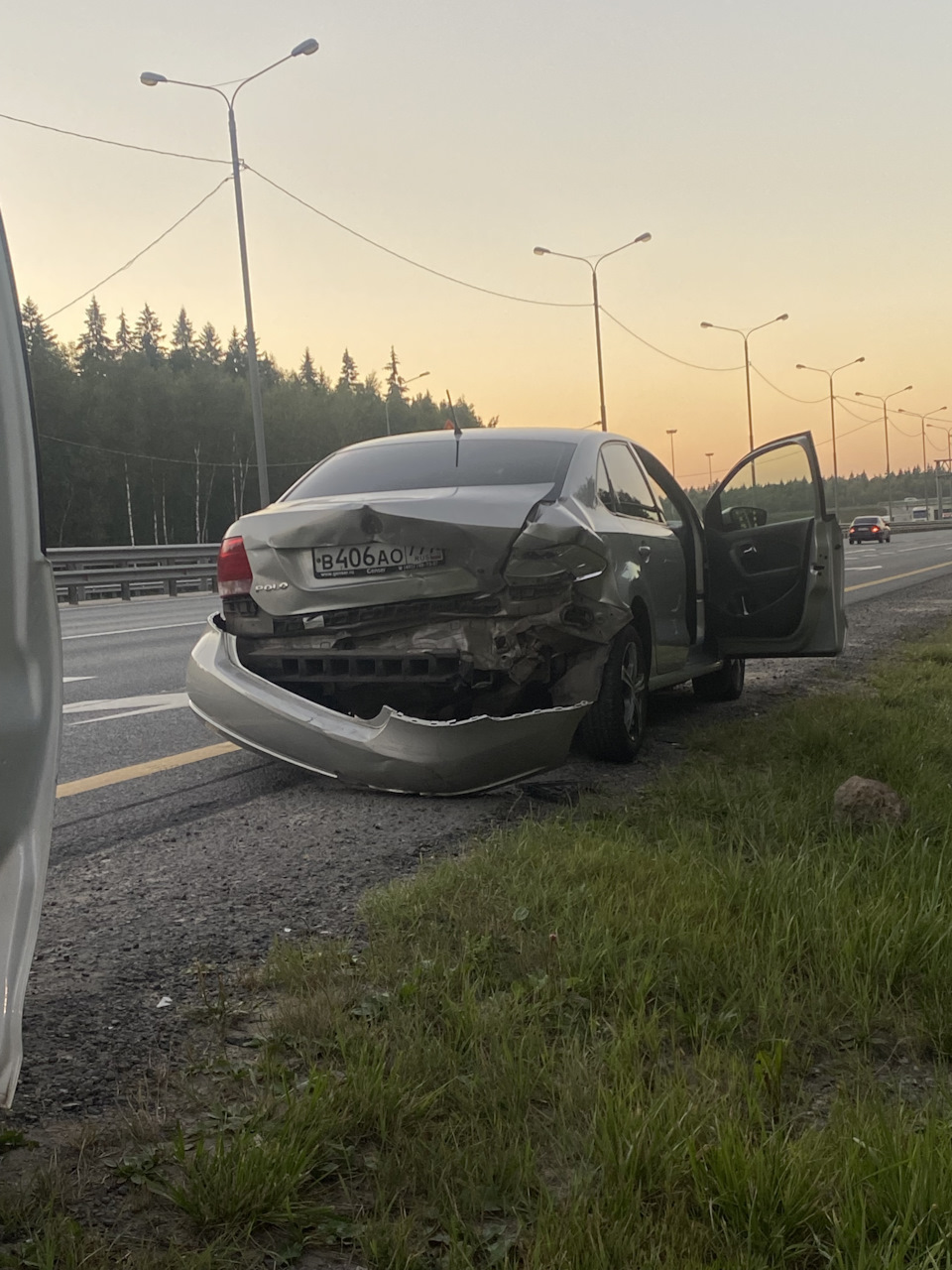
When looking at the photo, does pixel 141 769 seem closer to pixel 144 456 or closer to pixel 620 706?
pixel 620 706

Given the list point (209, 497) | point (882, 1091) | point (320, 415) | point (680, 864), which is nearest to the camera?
point (882, 1091)

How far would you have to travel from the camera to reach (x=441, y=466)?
542 centimetres

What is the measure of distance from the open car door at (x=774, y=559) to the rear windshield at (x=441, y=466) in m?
1.57

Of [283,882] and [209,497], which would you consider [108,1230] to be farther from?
[209,497]

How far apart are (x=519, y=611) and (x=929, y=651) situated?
612cm

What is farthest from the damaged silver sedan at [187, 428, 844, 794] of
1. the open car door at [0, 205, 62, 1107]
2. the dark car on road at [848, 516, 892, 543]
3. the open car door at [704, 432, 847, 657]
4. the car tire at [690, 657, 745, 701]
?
the dark car on road at [848, 516, 892, 543]

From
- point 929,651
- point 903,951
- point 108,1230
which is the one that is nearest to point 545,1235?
point 108,1230

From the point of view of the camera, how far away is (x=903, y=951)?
294 centimetres

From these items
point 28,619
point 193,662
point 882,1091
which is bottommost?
point 882,1091

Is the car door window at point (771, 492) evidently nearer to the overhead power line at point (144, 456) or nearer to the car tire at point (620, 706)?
the car tire at point (620, 706)

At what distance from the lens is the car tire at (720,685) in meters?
7.50

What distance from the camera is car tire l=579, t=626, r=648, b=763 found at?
208 inches

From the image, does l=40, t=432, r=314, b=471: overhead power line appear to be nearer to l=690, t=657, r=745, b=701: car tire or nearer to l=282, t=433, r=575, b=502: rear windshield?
l=690, t=657, r=745, b=701: car tire

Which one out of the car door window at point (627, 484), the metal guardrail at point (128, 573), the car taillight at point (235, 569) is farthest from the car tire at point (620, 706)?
the metal guardrail at point (128, 573)
